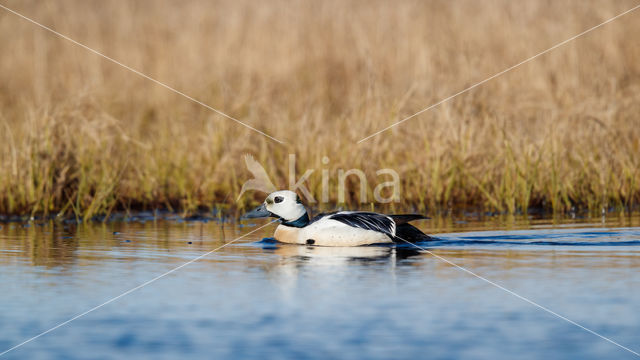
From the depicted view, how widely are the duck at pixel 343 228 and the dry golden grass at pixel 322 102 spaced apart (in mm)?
2346

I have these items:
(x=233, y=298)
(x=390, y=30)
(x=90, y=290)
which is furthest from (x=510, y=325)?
(x=390, y=30)

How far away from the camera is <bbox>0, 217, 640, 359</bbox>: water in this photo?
16.5 feet

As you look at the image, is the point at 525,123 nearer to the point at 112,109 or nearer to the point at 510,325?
the point at 112,109

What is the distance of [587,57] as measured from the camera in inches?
602

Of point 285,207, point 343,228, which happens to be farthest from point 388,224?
point 285,207

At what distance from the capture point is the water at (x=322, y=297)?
502 centimetres

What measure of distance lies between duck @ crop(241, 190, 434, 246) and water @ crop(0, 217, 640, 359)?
16cm

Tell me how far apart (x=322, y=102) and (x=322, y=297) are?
8857 millimetres

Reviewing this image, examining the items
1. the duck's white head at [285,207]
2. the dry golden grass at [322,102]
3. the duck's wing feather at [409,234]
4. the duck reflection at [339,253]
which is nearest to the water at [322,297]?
the duck reflection at [339,253]

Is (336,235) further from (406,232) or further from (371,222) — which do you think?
(406,232)

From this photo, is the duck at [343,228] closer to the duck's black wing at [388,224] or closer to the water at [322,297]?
the duck's black wing at [388,224]

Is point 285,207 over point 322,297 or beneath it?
over

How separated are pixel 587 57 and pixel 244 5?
647cm

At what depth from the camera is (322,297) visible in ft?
20.5
